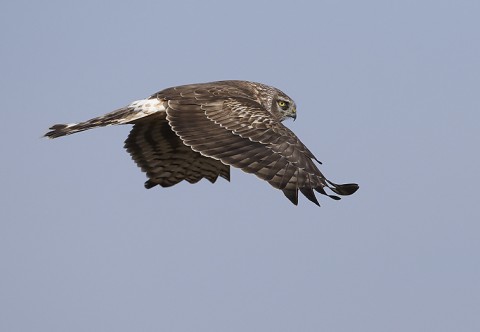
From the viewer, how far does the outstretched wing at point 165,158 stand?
43.0ft

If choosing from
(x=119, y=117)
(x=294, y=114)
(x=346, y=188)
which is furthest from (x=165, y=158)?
(x=346, y=188)

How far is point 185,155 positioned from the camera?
13.3m

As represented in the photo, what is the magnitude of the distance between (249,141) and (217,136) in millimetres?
339

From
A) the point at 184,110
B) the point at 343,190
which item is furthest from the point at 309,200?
the point at 184,110

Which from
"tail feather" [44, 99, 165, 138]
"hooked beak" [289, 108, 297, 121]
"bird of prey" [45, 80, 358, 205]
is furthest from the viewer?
"hooked beak" [289, 108, 297, 121]

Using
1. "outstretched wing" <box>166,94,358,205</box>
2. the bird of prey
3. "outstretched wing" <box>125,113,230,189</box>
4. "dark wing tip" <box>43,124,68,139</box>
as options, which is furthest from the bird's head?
"dark wing tip" <box>43,124,68,139</box>

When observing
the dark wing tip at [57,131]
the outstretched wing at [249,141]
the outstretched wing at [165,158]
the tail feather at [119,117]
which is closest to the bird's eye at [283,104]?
the outstretched wing at [165,158]

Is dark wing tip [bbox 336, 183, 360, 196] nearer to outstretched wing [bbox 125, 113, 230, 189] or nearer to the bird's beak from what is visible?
outstretched wing [bbox 125, 113, 230, 189]

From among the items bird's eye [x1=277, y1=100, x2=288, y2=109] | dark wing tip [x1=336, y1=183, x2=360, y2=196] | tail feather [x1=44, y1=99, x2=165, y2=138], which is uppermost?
bird's eye [x1=277, y1=100, x2=288, y2=109]

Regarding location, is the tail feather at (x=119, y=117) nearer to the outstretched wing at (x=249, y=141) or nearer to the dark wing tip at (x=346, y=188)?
the outstretched wing at (x=249, y=141)

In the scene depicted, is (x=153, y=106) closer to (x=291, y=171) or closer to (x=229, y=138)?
(x=229, y=138)

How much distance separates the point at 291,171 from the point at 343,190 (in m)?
0.50

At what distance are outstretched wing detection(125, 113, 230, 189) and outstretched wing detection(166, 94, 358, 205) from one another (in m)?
1.05

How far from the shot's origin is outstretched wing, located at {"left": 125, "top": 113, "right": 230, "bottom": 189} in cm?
1311
